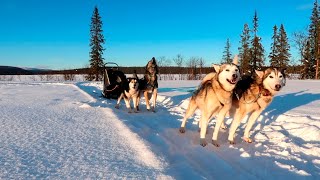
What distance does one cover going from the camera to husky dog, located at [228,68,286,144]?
511 cm

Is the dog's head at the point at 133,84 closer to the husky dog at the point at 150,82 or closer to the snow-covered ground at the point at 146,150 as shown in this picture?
the husky dog at the point at 150,82

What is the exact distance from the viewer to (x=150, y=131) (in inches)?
239

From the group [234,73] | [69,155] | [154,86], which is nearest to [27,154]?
[69,155]

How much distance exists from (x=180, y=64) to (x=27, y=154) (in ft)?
147

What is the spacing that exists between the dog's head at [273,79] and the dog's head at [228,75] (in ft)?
2.04

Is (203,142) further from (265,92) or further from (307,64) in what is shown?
(307,64)

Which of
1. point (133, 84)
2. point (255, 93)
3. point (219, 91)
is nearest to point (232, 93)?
point (219, 91)

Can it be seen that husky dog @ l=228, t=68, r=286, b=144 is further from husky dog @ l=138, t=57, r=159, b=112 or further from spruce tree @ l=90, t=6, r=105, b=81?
spruce tree @ l=90, t=6, r=105, b=81

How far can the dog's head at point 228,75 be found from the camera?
481 cm

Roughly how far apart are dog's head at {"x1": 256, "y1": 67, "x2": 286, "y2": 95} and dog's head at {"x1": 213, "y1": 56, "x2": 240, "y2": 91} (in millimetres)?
622

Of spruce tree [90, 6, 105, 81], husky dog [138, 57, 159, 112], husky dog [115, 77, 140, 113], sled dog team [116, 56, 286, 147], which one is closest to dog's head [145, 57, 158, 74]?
husky dog [138, 57, 159, 112]

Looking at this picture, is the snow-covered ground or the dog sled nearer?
the snow-covered ground

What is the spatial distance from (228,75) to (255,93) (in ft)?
2.73

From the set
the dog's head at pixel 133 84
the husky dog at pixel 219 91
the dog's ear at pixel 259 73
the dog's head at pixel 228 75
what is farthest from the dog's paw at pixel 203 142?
the dog's head at pixel 133 84
